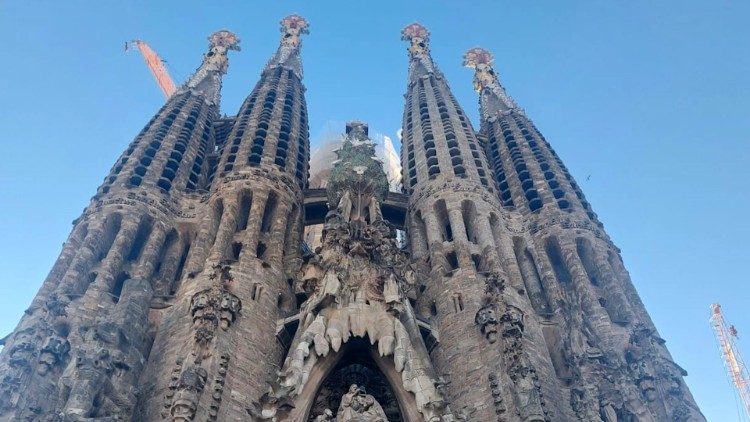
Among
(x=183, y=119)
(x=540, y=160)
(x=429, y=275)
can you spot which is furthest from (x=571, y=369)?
(x=183, y=119)

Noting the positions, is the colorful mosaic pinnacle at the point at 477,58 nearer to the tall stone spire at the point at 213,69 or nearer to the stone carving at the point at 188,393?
the tall stone spire at the point at 213,69

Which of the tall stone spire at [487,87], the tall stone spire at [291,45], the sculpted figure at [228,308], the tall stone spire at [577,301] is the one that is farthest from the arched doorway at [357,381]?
the tall stone spire at [291,45]

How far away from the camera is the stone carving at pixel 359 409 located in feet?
60.4

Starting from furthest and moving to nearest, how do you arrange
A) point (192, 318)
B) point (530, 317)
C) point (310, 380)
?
point (530, 317)
point (192, 318)
point (310, 380)

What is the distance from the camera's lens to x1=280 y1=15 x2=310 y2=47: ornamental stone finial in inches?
2286

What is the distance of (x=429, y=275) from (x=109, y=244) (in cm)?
1325

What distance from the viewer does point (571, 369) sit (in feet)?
82.0

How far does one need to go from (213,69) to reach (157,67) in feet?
125

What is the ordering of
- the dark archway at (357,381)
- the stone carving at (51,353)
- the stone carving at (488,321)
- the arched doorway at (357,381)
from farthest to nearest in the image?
the stone carving at (488,321)
the stone carving at (51,353)
the arched doorway at (357,381)
the dark archway at (357,381)

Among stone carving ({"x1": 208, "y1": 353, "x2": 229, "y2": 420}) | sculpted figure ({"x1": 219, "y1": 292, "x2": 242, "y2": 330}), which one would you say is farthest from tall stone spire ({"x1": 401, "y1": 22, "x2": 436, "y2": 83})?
stone carving ({"x1": 208, "y1": 353, "x2": 229, "y2": 420})

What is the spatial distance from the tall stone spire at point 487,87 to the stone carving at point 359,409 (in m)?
32.3

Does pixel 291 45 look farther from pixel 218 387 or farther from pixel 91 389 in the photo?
pixel 91 389

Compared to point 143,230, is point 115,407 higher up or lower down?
lower down

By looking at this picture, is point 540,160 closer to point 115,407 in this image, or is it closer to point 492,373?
point 492,373
